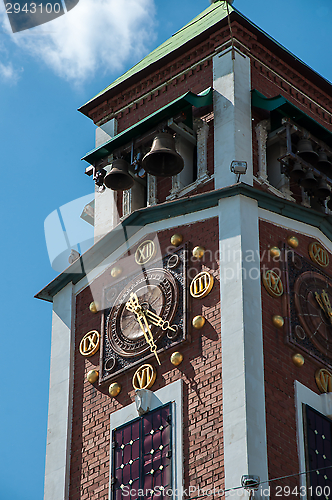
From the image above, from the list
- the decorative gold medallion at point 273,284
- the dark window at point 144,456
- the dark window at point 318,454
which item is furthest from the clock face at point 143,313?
the dark window at point 318,454

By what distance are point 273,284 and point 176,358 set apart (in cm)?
219

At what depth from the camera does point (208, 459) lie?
68.3 feet

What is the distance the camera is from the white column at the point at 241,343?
20.4 m

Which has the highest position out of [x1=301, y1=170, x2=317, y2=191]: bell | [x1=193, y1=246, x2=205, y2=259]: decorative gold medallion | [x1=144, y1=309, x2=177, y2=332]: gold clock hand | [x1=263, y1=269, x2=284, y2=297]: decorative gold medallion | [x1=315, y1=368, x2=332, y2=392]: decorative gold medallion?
[x1=301, y1=170, x2=317, y2=191]: bell

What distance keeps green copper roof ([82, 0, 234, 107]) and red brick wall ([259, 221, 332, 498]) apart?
5.49 m

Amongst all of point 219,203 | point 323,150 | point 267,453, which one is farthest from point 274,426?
point 323,150

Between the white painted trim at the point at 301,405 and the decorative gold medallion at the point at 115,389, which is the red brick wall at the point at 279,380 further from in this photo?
the decorative gold medallion at the point at 115,389

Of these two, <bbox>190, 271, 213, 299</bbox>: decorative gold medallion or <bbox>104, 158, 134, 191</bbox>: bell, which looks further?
<bbox>104, 158, 134, 191</bbox>: bell

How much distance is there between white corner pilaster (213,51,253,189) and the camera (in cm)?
2436

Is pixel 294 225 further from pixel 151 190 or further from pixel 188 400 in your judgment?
pixel 188 400

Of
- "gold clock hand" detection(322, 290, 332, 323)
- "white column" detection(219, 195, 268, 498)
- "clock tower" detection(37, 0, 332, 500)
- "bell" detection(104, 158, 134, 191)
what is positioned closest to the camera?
"white column" detection(219, 195, 268, 498)

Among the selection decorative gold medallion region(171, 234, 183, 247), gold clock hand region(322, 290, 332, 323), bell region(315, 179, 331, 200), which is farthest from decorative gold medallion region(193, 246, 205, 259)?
bell region(315, 179, 331, 200)

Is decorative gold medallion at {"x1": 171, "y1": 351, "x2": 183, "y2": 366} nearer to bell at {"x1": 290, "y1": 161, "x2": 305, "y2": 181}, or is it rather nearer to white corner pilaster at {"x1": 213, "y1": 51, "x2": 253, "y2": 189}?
white corner pilaster at {"x1": 213, "y1": 51, "x2": 253, "y2": 189}

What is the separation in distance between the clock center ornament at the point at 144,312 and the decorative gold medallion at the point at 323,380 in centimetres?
242
